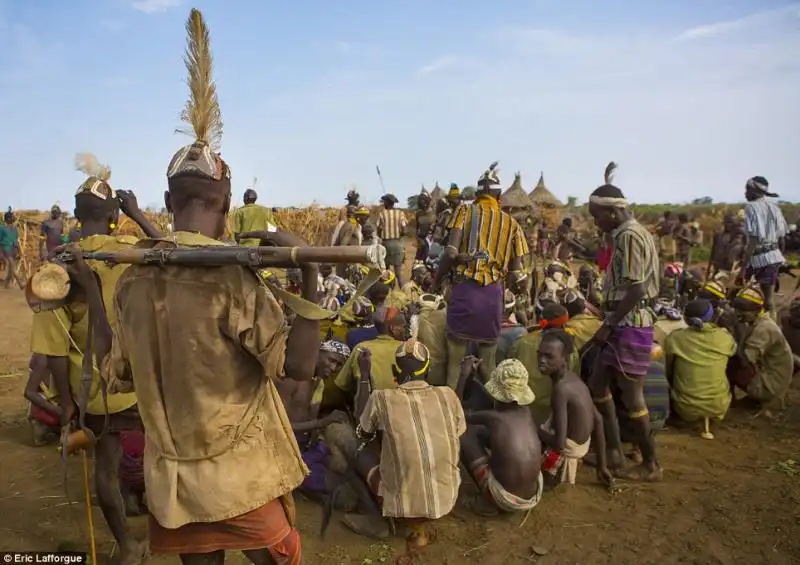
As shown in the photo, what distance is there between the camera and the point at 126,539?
11.0 ft

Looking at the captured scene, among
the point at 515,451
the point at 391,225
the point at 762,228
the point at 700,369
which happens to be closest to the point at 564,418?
the point at 515,451

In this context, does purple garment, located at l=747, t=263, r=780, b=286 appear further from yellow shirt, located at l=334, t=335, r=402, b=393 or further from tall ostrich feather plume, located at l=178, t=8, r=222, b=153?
tall ostrich feather plume, located at l=178, t=8, r=222, b=153

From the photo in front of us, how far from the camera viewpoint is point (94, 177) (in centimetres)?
348

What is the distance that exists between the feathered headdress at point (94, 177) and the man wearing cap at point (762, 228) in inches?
279

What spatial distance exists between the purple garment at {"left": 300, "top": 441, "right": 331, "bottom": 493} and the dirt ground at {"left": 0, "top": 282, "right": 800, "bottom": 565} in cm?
14

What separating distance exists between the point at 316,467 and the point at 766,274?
631 cm

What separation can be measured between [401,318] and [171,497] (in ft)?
10.2

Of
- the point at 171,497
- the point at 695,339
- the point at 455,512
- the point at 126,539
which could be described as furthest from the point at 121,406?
the point at 695,339

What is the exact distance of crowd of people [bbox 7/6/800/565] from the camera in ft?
6.28

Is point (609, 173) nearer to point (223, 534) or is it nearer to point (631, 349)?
point (631, 349)

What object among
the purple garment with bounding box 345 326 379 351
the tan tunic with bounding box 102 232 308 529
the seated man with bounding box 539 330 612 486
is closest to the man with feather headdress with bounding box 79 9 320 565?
the tan tunic with bounding box 102 232 308 529

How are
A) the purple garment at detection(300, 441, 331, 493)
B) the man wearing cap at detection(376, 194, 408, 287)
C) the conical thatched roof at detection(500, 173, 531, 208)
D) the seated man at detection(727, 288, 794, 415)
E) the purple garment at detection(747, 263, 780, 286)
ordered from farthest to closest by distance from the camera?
1. the conical thatched roof at detection(500, 173, 531, 208)
2. the man wearing cap at detection(376, 194, 408, 287)
3. the purple garment at detection(747, 263, 780, 286)
4. the seated man at detection(727, 288, 794, 415)
5. the purple garment at detection(300, 441, 331, 493)

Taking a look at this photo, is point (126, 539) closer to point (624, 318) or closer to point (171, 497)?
point (171, 497)

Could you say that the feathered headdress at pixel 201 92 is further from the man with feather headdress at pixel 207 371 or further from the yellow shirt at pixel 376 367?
the yellow shirt at pixel 376 367
